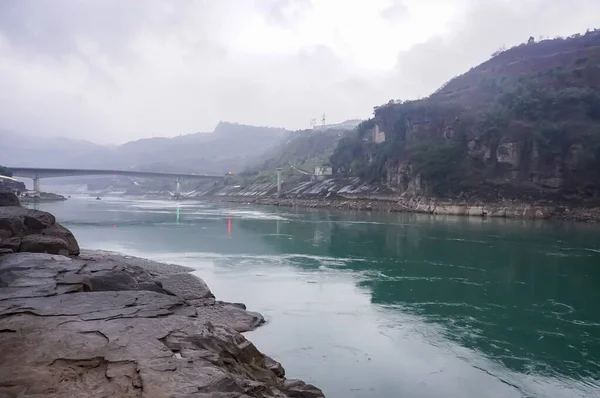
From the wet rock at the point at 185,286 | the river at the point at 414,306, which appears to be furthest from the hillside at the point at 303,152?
the wet rock at the point at 185,286

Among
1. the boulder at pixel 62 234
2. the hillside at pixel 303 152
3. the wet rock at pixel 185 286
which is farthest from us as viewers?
the hillside at pixel 303 152

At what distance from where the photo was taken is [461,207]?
69.8 m

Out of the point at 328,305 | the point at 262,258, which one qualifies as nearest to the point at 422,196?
the point at 262,258

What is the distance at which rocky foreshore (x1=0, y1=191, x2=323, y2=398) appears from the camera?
6715mm

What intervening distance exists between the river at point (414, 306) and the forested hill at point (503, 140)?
33087 mm

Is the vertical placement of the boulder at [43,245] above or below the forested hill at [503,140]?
below

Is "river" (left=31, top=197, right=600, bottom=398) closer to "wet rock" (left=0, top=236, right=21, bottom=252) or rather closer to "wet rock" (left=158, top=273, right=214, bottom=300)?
"wet rock" (left=158, top=273, right=214, bottom=300)

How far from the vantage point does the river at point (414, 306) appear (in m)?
11.4

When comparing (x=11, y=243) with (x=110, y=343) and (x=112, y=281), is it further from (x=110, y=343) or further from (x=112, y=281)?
(x=110, y=343)

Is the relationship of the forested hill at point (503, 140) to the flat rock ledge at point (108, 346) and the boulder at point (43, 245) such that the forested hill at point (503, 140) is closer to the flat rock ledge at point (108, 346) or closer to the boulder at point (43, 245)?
the boulder at point (43, 245)

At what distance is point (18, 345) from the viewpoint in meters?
7.94

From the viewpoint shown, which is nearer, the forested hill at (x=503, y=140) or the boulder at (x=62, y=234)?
the boulder at (x=62, y=234)

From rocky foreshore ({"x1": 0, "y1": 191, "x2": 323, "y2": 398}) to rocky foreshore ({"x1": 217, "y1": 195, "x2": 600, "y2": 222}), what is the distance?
192 feet

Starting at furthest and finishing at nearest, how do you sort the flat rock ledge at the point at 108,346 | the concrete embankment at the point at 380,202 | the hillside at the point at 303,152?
the hillside at the point at 303,152 < the concrete embankment at the point at 380,202 < the flat rock ledge at the point at 108,346
